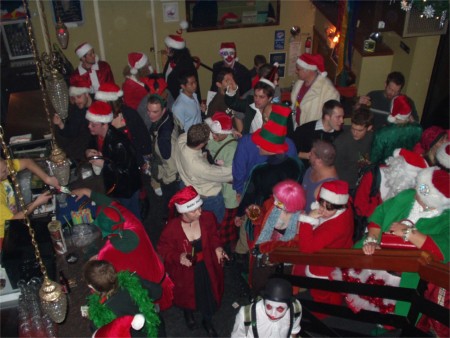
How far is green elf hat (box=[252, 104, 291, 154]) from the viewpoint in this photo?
4.31 metres

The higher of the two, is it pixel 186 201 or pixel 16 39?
pixel 186 201

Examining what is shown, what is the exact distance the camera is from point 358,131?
15.3 ft

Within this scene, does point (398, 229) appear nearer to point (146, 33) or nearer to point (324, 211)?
point (324, 211)

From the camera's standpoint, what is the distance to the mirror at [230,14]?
8258 mm

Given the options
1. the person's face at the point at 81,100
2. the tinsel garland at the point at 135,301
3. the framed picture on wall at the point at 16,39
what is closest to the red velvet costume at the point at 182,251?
the tinsel garland at the point at 135,301

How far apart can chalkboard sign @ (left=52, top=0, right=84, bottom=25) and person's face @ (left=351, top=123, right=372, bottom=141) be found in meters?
5.45

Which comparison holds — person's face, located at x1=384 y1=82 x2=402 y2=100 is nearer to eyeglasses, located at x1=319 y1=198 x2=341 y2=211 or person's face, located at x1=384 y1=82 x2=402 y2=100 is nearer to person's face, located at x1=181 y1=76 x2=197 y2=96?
person's face, located at x1=181 y1=76 x2=197 y2=96

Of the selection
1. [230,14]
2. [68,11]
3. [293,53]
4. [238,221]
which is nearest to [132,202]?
[238,221]

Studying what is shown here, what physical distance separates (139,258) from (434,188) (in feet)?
7.64

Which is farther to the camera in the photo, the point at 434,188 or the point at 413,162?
the point at 413,162

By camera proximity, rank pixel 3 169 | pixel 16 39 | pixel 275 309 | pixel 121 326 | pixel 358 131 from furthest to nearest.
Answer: pixel 16 39 → pixel 358 131 → pixel 3 169 → pixel 275 309 → pixel 121 326

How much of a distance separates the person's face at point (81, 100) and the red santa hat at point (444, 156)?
12.7 ft

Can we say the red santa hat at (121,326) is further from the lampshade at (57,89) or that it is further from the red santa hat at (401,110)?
the red santa hat at (401,110)

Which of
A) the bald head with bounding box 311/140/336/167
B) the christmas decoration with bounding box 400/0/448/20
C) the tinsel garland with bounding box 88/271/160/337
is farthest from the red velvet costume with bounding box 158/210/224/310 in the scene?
the christmas decoration with bounding box 400/0/448/20
